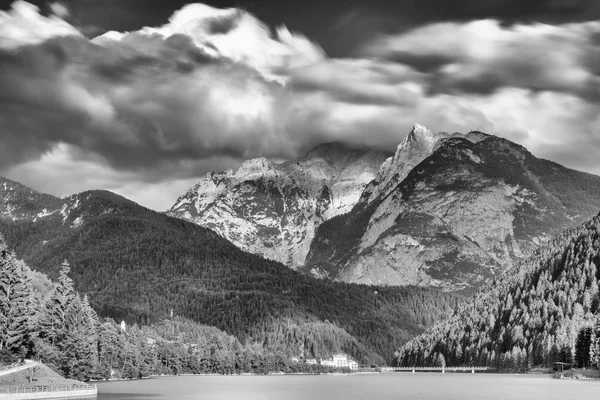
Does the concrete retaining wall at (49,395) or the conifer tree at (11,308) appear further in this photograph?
the conifer tree at (11,308)

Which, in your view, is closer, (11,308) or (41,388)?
(41,388)

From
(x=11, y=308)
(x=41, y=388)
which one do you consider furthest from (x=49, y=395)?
(x=11, y=308)

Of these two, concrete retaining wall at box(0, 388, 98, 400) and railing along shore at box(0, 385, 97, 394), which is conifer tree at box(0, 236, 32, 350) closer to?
railing along shore at box(0, 385, 97, 394)

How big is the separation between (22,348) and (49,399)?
12159 mm

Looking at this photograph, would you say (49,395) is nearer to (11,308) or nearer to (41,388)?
(41,388)

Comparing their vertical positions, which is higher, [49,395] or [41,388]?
[41,388]

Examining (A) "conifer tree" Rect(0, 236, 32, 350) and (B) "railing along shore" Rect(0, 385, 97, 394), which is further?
(A) "conifer tree" Rect(0, 236, 32, 350)

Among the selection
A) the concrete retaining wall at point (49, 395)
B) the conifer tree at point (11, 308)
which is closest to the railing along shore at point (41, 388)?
the concrete retaining wall at point (49, 395)

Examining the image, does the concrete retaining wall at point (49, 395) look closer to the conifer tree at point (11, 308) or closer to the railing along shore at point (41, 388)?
the railing along shore at point (41, 388)

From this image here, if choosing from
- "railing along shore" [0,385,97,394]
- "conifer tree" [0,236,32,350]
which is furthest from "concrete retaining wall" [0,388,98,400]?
"conifer tree" [0,236,32,350]

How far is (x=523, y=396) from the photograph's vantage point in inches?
7539

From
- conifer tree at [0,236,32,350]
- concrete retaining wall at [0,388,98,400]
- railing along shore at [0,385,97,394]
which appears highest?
conifer tree at [0,236,32,350]

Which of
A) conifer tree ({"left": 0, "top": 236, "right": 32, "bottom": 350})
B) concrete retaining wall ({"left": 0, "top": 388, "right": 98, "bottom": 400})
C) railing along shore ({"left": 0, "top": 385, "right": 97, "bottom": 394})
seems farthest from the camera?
conifer tree ({"left": 0, "top": 236, "right": 32, "bottom": 350})

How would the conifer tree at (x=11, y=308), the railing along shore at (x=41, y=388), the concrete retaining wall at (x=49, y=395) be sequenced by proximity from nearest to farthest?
the concrete retaining wall at (x=49, y=395)
the railing along shore at (x=41, y=388)
the conifer tree at (x=11, y=308)
